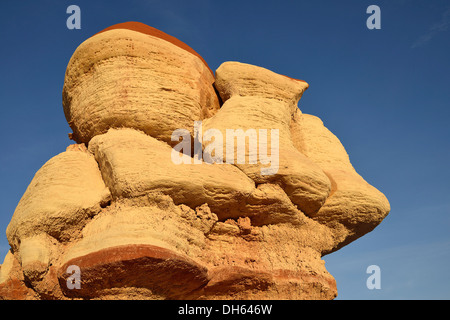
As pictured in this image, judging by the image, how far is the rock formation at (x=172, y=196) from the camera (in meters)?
5.73

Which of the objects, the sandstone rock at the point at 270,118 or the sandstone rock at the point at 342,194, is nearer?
the sandstone rock at the point at 270,118

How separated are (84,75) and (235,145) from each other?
8.35ft

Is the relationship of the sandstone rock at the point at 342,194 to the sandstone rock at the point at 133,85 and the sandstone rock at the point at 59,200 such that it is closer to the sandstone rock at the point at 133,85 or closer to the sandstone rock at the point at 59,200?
the sandstone rock at the point at 133,85

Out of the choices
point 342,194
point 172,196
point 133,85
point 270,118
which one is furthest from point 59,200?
point 342,194

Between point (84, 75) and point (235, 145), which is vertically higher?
point (84, 75)

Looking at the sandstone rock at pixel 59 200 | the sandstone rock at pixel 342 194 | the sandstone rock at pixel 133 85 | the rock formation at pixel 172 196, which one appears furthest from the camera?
the sandstone rock at pixel 342 194

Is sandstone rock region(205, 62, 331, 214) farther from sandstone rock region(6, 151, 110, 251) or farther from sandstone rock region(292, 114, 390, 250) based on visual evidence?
sandstone rock region(6, 151, 110, 251)

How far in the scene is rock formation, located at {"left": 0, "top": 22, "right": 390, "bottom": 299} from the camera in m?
5.73

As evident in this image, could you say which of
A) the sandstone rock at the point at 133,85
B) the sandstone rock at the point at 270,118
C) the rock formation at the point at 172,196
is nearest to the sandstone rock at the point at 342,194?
the rock formation at the point at 172,196

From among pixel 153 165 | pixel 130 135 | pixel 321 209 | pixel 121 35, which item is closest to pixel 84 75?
pixel 121 35

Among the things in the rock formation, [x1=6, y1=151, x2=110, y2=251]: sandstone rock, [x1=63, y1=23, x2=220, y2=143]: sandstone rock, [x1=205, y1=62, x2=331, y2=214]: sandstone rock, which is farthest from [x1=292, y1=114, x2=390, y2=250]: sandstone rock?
[x1=6, y1=151, x2=110, y2=251]: sandstone rock

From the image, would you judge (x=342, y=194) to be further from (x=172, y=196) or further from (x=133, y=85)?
(x=133, y=85)

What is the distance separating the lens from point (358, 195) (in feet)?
25.3

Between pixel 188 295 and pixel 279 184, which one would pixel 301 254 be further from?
pixel 188 295
